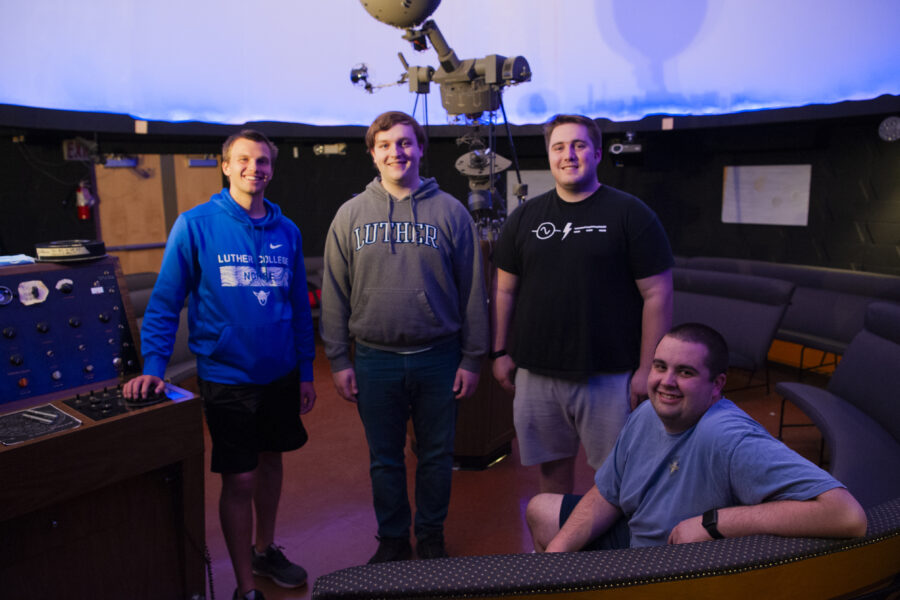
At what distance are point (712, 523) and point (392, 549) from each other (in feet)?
4.50

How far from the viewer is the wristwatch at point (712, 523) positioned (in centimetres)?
→ 116

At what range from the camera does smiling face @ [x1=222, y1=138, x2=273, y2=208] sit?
194 cm

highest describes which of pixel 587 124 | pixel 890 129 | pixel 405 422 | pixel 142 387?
pixel 890 129

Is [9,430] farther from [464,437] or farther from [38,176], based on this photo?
[38,176]

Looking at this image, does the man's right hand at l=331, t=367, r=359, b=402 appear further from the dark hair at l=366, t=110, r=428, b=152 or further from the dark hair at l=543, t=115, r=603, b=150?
the dark hair at l=543, t=115, r=603, b=150

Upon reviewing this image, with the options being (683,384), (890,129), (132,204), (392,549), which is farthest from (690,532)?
(132,204)

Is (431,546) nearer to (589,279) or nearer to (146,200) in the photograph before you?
(589,279)

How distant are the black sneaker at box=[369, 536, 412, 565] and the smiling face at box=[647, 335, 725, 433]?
1250 mm

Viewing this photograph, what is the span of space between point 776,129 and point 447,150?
9.00 ft

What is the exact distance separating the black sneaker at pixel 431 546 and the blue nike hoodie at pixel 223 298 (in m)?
0.83

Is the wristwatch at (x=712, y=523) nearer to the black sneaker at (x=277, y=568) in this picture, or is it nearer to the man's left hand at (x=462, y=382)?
the man's left hand at (x=462, y=382)

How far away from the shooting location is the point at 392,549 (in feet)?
7.35

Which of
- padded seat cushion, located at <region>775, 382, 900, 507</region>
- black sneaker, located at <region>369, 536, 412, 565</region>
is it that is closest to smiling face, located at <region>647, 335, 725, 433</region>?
padded seat cushion, located at <region>775, 382, 900, 507</region>

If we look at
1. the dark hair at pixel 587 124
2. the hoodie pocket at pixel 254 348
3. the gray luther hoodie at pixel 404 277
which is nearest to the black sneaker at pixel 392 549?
the gray luther hoodie at pixel 404 277
